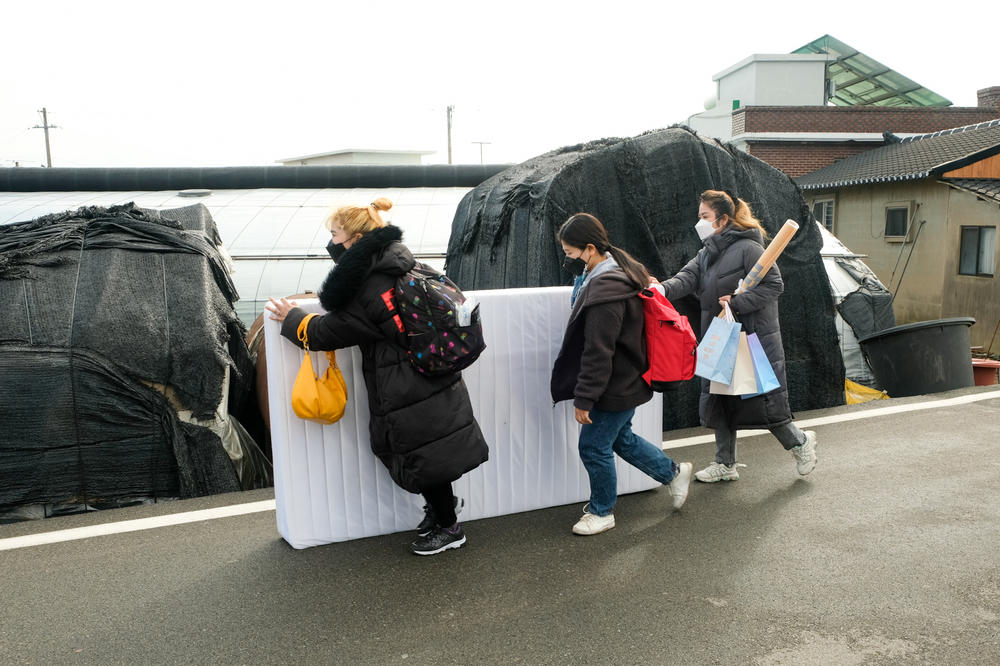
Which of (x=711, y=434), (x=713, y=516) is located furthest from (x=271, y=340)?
(x=711, y=434)

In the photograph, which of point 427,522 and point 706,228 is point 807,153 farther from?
point 427,522

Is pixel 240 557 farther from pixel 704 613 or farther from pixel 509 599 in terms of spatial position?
pixel 704 613

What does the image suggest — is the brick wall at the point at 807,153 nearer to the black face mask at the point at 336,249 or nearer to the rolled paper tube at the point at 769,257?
the rolled paper tube at the point at 769,257

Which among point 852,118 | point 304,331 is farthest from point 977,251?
point 304,331

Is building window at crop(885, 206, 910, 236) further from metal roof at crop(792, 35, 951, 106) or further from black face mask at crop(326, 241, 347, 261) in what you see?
black face mask at crop(326, 241, 347, 261)

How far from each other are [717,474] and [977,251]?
566 inches

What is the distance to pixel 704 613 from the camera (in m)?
3.18

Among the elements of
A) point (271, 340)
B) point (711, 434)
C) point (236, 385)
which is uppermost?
point (271, 340)

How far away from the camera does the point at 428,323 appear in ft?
11.2

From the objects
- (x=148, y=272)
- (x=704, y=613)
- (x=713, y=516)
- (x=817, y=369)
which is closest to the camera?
(x=704, y=613)

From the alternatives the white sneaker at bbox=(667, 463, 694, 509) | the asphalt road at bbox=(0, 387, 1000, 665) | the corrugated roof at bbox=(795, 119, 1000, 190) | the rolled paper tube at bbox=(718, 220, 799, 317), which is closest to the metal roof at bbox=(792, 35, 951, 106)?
the corrugated roof at bbox=(795, 119, 1000, 190)

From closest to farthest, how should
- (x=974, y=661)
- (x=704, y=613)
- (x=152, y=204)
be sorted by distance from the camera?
(x=974, y=661)
(x=704, y=613)
(x=152, y=204)

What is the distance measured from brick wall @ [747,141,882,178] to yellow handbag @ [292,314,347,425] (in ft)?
77.5

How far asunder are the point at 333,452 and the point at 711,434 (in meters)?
3.06
